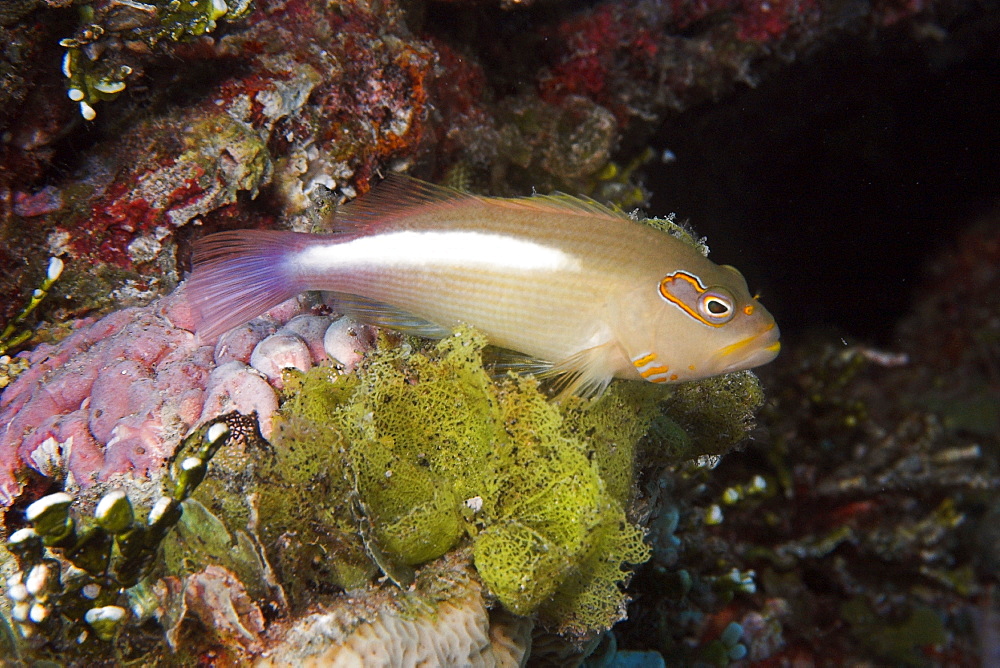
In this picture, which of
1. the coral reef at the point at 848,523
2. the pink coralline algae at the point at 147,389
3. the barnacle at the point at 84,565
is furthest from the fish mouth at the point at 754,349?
the coral reef at the point at 848,523

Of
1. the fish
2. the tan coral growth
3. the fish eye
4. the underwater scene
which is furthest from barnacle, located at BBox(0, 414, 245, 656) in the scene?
the fish eye

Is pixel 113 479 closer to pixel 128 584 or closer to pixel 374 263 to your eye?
pixel 128 584

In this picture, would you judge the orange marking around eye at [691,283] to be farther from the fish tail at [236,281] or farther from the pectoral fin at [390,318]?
the fish tail at [236,281]

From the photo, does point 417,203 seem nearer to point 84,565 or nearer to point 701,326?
point 701,326

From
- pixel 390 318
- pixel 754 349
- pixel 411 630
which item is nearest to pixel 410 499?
pixel 411 630

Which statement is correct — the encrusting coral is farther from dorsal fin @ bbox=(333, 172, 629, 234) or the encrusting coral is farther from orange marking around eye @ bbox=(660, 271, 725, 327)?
dorsal fin @ bbox=(333, 172, 629, 234)
